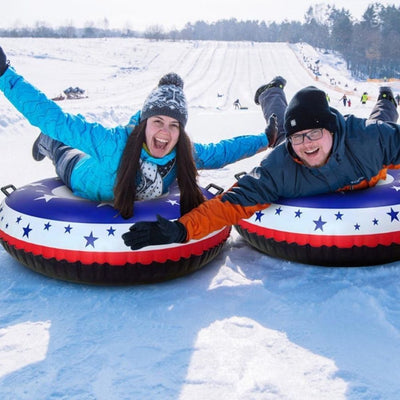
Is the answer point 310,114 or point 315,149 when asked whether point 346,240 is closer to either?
point 315,149

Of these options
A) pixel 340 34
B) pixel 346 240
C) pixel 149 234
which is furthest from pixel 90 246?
→ pixel 340 34

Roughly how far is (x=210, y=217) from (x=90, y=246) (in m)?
0.68

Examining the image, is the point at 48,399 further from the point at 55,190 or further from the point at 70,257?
the point at 55,190

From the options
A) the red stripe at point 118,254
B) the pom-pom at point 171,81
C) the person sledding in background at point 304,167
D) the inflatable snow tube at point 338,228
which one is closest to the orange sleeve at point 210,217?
the person sledding in background at point 304,167

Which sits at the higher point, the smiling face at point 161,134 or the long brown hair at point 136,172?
the smiling face at point 161,134

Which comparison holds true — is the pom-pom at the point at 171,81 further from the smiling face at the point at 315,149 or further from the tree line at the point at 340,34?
the tree line at the point at 340,34

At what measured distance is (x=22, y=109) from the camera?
287 cm

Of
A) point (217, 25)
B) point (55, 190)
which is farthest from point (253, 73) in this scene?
point (217, 25)

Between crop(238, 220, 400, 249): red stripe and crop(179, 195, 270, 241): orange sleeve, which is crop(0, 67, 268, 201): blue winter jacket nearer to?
crop(179, 195, 270, 241): orange sleeve

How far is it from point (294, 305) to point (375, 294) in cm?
45

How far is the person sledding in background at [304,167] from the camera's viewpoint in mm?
2656

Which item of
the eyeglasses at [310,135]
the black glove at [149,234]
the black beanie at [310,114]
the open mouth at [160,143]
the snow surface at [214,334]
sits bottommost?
the snow surface at [214,334]

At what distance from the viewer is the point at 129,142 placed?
2.87 metres

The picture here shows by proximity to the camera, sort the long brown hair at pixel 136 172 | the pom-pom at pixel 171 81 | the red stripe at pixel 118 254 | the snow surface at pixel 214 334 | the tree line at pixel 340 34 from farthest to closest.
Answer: the tree line at pixel 340 34
the pom-pom at pixel 171 81
the long brown hair at pixel 136 172
the red stripe at pixel 118 254
the snow surface at pixel 214 334
